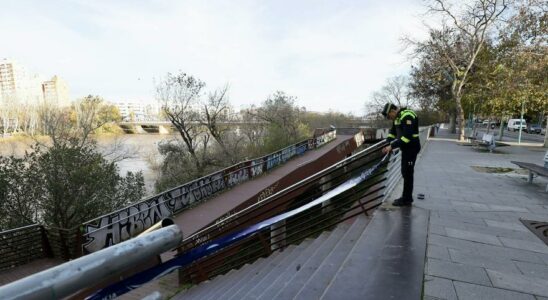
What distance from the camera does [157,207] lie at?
10891 mm

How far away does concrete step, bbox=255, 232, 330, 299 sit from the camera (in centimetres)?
337

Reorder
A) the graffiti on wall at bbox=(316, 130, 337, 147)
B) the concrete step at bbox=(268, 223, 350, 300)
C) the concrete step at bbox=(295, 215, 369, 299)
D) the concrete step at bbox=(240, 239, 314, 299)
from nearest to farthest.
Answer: the concrete step at bbox=(295, 215, 369, 299) < the concrete step at bbox=(268, 223, 350, 300) < the concrete step at bbox=(240, 239, 314, 299) < the graffiti on wall at bbox=(316, 130, 337, 147)

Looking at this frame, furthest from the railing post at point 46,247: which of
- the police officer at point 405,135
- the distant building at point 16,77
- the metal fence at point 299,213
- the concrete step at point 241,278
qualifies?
the distant building at point 16,77

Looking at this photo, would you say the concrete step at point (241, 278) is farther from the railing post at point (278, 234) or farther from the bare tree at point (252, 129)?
the bare tree at point (252, 129)

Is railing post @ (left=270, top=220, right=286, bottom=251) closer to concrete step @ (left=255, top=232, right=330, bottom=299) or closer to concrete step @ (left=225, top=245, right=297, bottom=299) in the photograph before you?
concrete step @ (left=225, top=245, right=297, bottom=299)

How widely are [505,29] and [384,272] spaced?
68.7ft

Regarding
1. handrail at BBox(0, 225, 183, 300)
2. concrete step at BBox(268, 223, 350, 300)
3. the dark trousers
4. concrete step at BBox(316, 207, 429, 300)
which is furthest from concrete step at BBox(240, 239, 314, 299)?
handrail at BBox(0, 225, 183, 300)

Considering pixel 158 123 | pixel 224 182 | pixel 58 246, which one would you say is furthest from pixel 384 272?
pixel 158 123

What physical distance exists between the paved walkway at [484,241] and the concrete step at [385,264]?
0.41 ft

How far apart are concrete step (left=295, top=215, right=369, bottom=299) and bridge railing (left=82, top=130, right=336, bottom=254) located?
7516mm

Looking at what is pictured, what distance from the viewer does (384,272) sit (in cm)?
292

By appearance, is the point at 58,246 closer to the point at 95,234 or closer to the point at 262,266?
the point at 95,234

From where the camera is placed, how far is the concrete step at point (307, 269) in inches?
124

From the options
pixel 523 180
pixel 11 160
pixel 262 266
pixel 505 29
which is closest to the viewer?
pixel 262 266
